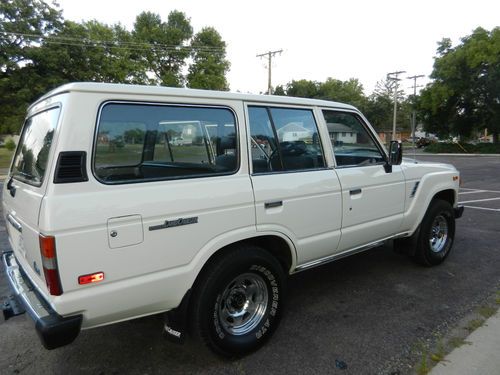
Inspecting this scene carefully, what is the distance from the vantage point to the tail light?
204cm

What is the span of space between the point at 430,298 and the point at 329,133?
1966 millimetres

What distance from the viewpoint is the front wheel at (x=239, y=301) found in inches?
104

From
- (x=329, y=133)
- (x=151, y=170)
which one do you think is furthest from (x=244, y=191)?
(x=329, y=133)

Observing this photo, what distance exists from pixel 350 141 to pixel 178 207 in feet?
7.16

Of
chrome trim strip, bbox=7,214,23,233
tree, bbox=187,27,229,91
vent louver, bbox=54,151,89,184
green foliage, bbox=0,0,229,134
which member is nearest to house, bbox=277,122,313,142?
vent louver, bbox=54,151,89,184

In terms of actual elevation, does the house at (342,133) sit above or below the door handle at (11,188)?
above

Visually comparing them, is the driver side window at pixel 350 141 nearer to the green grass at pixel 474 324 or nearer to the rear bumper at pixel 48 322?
the green grass at pixel 474 324

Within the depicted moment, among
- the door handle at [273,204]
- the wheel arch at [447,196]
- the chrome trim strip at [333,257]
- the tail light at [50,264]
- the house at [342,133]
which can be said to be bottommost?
the chrome trim strip at [333,257]

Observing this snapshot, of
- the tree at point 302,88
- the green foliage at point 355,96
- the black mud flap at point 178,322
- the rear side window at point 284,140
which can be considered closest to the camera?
the black mud flap at point 178,322

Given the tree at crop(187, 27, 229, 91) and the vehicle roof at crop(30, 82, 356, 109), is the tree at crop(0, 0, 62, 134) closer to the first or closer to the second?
the tree at crop(187, 27, 229, 91)

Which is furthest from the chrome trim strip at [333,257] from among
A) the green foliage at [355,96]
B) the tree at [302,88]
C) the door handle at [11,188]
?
the tree at [302,88]

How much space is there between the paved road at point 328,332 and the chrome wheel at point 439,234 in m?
0.27

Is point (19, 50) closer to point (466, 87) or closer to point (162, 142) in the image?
point (162, 142)

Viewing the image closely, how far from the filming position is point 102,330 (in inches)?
132
